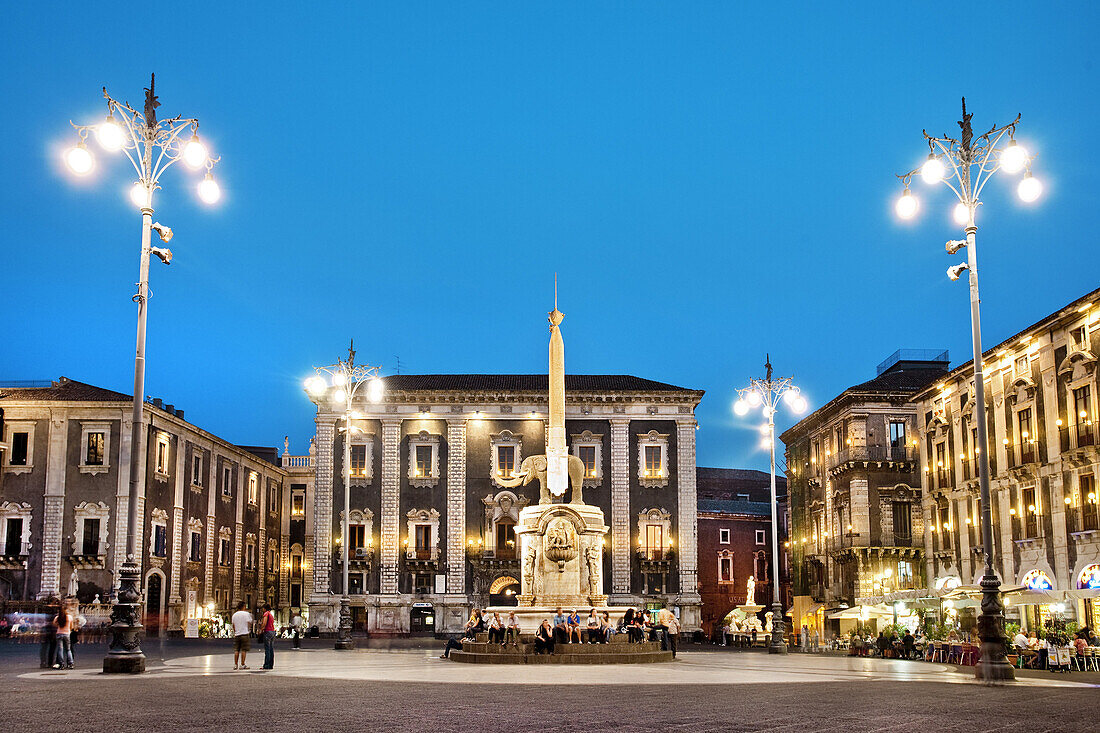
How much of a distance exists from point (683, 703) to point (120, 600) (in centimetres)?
1062

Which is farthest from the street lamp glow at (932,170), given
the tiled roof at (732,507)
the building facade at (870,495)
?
the tiled roof at (732,507)

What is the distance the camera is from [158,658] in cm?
3241

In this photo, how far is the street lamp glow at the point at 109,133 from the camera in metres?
20.3

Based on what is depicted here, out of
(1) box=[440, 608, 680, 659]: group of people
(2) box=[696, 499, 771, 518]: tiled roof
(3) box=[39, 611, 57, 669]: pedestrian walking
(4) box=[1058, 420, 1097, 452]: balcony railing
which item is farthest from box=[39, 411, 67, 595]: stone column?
(4) box=[1058, 420, 1097, 452]: balcony railing

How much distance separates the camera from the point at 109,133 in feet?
66.7

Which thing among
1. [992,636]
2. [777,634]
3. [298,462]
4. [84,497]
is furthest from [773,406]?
[298,462]

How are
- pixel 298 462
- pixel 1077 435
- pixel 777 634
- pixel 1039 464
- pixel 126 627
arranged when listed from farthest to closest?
pixel 298 462, pixel 777 634, pixel 1039 464, pixel 1077 435, pixel 126 627

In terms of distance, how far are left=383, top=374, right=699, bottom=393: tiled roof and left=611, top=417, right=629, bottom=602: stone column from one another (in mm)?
2652

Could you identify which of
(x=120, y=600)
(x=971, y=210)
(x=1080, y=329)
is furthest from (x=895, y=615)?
(x=120, y=600)

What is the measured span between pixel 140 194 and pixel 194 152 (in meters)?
1.42

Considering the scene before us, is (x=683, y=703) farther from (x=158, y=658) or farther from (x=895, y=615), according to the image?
(x=895, y=615)

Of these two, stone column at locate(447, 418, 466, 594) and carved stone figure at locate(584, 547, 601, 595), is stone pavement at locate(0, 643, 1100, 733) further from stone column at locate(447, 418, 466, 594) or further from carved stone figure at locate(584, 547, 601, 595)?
stone column at locate(447, 418, 466, 594)

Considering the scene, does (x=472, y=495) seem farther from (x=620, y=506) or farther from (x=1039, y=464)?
(x=1039, y=464)

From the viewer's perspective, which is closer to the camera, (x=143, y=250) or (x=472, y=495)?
(x=143, y=250)
